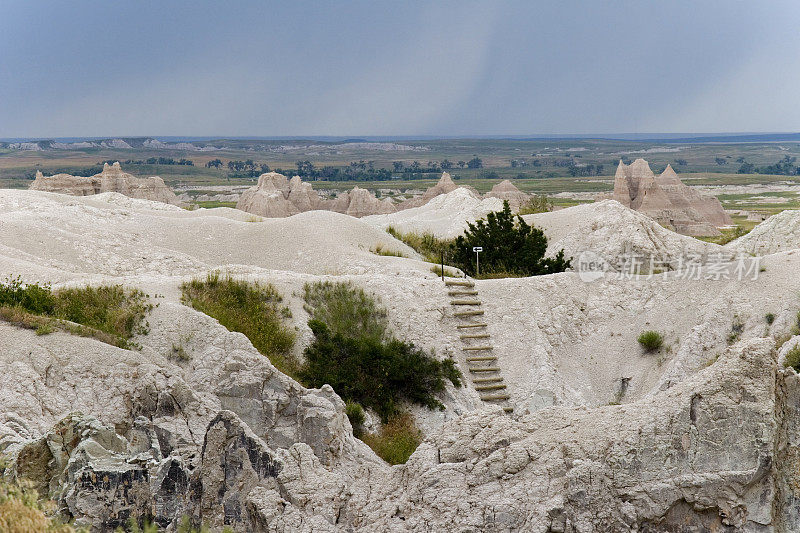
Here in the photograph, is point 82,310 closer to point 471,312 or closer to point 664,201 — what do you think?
point 471,312

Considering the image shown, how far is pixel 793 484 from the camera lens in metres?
8.58

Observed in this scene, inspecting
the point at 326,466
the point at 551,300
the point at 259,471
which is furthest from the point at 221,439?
the point at 551,300

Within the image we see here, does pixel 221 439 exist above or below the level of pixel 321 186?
above

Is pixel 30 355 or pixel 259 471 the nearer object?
pixel 259 471

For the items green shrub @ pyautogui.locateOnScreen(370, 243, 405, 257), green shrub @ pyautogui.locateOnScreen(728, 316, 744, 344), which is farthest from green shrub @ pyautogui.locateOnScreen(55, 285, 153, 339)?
green shrub @ pyautogui.locateOnScreen(728, 316, 744, 344)

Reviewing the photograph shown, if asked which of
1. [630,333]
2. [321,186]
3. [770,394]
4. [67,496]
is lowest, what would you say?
[321,186]

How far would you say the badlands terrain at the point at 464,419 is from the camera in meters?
8.55

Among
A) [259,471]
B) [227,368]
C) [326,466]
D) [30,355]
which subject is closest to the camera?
[259,471]

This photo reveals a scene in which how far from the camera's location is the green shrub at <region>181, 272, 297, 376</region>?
16.0 metres

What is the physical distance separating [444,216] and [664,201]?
32.1m

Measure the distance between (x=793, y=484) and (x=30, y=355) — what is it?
9899mm

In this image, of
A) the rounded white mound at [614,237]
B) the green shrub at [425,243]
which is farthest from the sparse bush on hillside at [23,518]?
the rounded white mound at [614,237]

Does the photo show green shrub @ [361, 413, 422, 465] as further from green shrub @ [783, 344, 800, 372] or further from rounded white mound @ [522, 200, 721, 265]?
rounded white mound @ [522, 200, 721, 265]

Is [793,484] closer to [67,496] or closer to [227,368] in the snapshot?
[67,496]
